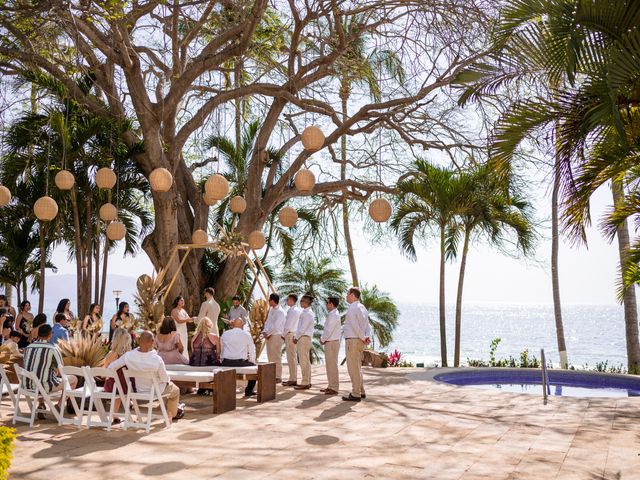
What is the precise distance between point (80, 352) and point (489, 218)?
10.8m

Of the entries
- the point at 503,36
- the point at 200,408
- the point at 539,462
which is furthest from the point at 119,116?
the point at 539,462

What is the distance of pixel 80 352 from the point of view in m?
7.96

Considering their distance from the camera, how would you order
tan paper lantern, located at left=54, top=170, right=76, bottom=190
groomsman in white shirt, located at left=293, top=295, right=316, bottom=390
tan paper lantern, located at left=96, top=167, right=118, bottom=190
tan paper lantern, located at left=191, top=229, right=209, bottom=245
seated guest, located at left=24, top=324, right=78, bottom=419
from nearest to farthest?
seated guest, located at left=24, top=324, right=78, bottom=419 < groomsman in white shirt, located at left=293, top=295, right=316, bottom=390 < tan paper lantern, located at left=54, top=170, right=76, bottom=190 < tan paper lantern, located at left=96, top=167, right=118, bottom=190 < tan paper lantern, located at left=191, top=229, right=209, bottom=245

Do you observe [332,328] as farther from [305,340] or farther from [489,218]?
[489,218]

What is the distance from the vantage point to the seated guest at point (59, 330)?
9.89 m

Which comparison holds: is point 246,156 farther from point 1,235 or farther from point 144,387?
point 144,387

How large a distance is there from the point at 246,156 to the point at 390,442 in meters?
11.9

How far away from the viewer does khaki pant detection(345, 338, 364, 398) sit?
31.4ft

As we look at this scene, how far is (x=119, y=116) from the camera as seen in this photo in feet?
45.4

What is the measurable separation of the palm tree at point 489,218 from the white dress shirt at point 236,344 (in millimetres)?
7435

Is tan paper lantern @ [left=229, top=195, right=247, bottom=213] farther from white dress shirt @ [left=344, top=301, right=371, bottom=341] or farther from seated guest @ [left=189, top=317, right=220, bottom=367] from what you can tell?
white dress shirt @ [left=344, top=301, right=371, bottom=341]

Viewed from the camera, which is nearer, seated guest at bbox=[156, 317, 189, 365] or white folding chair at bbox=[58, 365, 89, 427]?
white folding chair at bbox=[58, 365, 89, 427]

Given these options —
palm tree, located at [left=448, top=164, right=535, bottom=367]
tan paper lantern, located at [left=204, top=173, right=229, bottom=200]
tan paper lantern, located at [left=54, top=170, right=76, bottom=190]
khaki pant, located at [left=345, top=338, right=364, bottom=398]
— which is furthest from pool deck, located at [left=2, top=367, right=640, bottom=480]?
palm tree, located at [left=448, top=164, right=535, bottom=367]

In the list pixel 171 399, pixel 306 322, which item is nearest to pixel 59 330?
pixel 171 399
